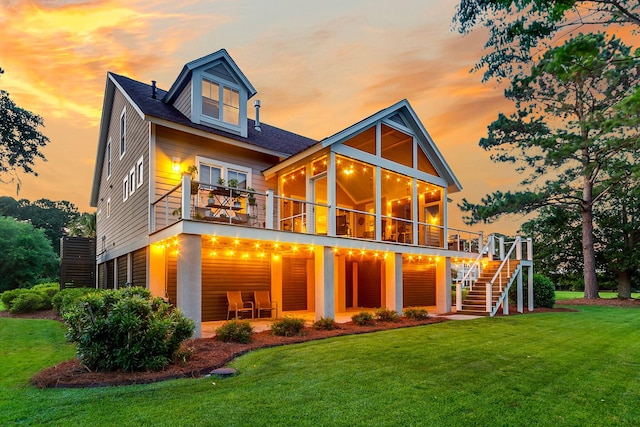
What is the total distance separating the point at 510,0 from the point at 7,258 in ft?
130

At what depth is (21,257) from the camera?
32.2m

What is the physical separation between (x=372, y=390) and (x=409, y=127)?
39.0 ft

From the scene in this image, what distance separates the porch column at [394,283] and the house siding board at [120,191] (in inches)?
320

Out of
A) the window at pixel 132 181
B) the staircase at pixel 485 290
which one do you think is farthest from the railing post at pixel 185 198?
the staircase at pixel 485 290

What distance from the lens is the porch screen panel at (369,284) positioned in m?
18.2

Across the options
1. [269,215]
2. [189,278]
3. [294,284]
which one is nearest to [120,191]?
[294,284]

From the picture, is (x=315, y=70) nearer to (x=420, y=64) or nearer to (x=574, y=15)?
(x=420, y=64)

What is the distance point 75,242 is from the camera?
1991cm

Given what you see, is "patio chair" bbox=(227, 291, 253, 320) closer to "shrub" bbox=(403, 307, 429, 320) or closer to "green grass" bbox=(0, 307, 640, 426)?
"green grass" bbox=(0, 307, 640, 426)

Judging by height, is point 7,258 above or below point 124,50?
below

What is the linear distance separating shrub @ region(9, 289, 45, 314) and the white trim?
24.5 ft

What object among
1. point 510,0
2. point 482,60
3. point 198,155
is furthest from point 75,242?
point 510,0

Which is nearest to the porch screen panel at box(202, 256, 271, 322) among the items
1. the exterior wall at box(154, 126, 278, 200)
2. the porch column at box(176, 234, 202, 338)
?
the exterior wall at box(154, 126, 278, 200)

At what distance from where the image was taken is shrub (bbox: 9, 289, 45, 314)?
16.5 metres
